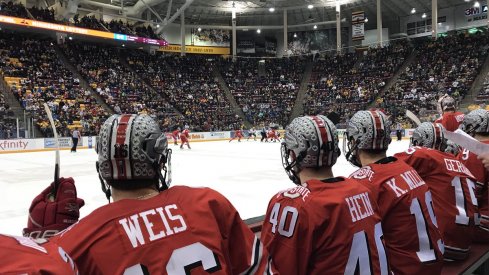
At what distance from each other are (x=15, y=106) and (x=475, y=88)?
27311 millimetres

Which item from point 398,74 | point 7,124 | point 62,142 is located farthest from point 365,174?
point 398,74

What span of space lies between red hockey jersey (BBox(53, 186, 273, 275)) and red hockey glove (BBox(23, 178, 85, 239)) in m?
0.37

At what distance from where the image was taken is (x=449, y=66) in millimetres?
30609

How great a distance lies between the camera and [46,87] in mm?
24641

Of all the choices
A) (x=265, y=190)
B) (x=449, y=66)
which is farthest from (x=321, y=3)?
(x=265, y=190)

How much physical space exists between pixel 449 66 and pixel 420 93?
386 centimetres

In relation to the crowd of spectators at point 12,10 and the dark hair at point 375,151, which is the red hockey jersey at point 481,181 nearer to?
the dark hair at point 375,151

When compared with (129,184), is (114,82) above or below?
above

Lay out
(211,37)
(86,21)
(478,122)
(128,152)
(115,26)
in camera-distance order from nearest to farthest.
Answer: (128,152) → (478,122) → (86,21) → (115,26) → (211,37)

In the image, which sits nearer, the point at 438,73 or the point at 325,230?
the point at 325,230

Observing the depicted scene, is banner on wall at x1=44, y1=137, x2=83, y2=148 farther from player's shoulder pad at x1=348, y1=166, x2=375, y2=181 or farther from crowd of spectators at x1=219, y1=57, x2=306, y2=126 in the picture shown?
player's shoulder pad at x1=348, y1=166, x2=375, y2=181

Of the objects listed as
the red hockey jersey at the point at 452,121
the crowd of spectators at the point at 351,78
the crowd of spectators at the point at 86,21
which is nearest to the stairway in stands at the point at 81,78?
the crowd of spectators at the point at 86,21

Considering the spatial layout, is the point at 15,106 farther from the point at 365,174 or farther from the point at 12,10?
the point at 365,174

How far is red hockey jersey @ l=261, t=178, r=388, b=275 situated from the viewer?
183 cm
